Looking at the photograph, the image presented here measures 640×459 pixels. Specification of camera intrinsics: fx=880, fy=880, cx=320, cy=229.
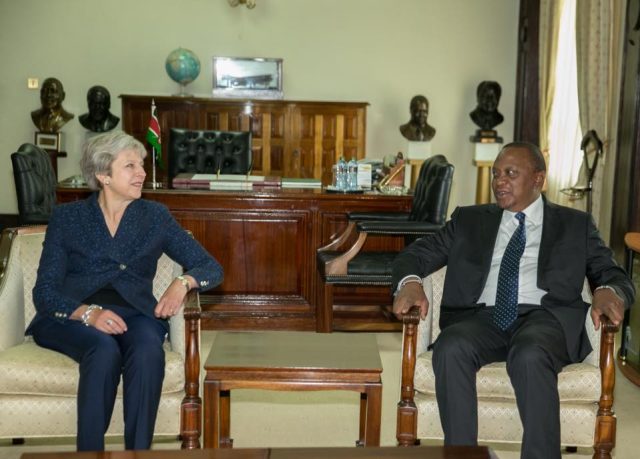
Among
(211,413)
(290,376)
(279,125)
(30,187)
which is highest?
(279,125)

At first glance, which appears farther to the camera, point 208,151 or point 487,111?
point 487,111

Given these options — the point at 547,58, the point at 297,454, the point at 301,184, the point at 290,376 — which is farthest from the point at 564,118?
the point at 297,454

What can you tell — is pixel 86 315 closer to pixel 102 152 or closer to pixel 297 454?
pixel 102 152

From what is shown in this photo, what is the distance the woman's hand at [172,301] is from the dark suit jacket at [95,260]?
9 cm

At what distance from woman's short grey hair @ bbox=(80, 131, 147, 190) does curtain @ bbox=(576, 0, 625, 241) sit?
4073mm

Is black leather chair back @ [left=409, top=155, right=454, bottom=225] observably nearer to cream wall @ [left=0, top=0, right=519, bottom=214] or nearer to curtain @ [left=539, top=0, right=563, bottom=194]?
curtain @ [left=539, top=0, right=563, bottom=194]

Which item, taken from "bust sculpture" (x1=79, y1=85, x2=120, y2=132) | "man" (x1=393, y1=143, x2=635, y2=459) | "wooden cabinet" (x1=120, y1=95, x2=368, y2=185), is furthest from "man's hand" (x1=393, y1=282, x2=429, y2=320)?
"bust sculpture" (x1=79, y1=85, x2=120, y2=132)

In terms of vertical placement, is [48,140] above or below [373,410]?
above

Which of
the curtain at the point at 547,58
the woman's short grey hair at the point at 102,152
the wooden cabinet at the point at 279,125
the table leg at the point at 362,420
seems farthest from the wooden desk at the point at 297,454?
the wooden cabinet at the point at 279,125

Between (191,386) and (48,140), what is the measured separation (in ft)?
20.3

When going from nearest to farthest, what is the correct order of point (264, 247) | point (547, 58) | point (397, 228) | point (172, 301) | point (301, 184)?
1. point (172, 301)
2. point (397, 228)
3. point (264, 247)
4. point (301, 184)
5. point (547, 58)

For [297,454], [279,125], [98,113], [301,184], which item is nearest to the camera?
[297,454]

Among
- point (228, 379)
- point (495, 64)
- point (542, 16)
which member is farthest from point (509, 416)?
point (495, 64)

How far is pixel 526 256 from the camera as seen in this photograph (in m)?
3.29
